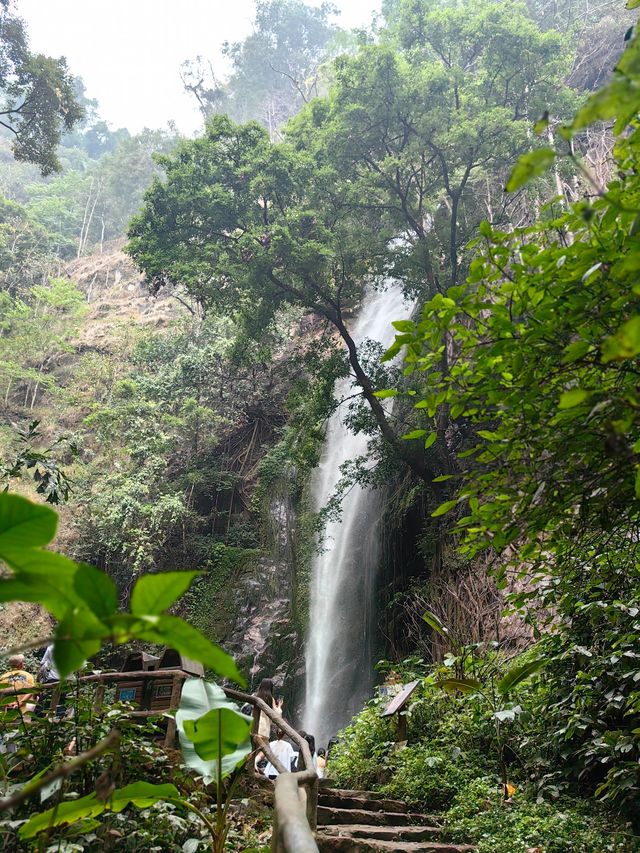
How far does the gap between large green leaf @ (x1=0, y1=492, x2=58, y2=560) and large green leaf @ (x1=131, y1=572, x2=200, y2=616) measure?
157 millimetres

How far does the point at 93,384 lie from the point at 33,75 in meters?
8.45

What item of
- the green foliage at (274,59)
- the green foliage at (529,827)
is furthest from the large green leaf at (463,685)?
the green foliage at (274,59)

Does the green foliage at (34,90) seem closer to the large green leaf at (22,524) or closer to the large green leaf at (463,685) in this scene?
the large green leaf at (463,685)

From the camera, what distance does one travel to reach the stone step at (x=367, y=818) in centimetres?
471

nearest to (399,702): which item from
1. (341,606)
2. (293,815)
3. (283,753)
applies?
(283,753)

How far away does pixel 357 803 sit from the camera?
5.27 metres

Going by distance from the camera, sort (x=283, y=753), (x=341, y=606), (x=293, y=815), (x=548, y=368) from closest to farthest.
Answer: (x=293, y=815) < (x=548, y=368) < (x=283, y=753) < (x=341, y=606)

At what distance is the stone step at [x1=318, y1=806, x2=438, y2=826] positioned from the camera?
15.5ft

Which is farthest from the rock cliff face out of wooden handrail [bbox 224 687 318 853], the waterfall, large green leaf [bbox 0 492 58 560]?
large green leaf [bbox 0 492 58 560]

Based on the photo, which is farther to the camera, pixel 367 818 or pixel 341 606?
pixel 341 606

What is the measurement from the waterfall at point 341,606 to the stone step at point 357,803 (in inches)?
222

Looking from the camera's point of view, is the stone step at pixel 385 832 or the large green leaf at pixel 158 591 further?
the stone step at pixel 385 832

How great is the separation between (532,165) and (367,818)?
5063 millimetres

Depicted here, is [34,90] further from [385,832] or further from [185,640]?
[185,640]
